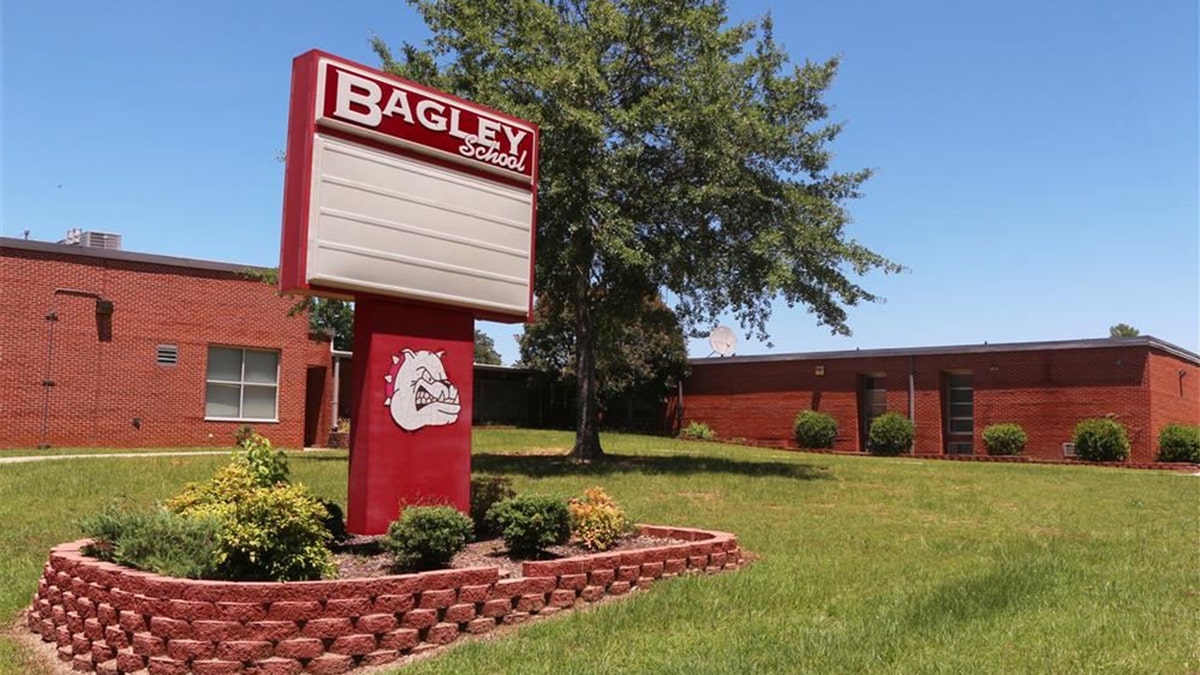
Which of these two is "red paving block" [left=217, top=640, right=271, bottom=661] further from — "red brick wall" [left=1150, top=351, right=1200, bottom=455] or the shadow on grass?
"red brick wall" [left=1150, top=351, right=1200, bottom=455]

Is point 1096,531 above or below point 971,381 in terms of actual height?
below

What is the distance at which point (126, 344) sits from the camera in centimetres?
2466

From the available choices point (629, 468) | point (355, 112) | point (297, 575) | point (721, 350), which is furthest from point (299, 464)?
point (721, 350)

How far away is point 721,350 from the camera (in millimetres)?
35938

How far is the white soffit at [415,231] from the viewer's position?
28.8 ft

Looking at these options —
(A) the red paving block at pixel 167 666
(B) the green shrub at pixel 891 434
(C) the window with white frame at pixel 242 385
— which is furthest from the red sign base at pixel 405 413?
(B) the green shrub at pixel 891 434

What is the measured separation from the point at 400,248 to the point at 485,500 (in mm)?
2791

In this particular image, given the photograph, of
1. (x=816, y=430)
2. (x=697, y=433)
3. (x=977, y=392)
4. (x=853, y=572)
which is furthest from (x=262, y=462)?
(x=697, y=433)

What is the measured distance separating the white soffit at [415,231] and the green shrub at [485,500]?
6.15ft

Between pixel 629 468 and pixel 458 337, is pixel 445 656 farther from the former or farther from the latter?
pixel 629 468

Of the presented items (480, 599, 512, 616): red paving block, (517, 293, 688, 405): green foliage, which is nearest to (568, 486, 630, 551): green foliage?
(480, 599, 512, 616): red paving block

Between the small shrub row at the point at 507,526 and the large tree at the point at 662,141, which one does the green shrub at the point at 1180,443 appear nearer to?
the large tree at the point at 662,141

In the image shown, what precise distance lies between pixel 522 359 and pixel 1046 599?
32.5 metres

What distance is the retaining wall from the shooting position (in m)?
6.07
